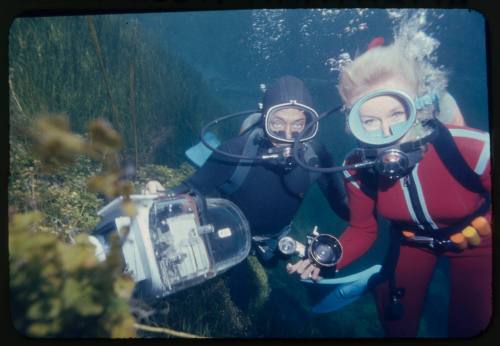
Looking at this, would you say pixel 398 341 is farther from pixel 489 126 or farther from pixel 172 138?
pixel 172 138

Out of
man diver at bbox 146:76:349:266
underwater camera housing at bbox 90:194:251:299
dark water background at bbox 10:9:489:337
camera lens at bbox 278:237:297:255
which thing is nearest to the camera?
underwater camera housing at bbox 90:194:251:299

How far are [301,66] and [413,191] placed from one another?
42.9 feet

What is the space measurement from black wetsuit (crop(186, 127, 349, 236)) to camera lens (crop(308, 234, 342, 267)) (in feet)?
2.41

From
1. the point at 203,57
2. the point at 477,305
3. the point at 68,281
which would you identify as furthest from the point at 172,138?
the point at 203,57

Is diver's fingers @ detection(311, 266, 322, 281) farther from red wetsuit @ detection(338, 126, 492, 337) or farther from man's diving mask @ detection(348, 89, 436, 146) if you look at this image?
man's diving mask @ detection(348, 89, 436, 146)

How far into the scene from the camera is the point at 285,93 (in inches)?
150

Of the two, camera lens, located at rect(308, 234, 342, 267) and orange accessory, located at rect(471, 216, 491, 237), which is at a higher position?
orange accessory, located at rect(471, 216, 491, 237)

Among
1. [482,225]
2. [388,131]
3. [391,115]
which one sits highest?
[391,115]

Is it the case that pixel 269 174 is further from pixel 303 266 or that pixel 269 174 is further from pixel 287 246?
pixel 303 266

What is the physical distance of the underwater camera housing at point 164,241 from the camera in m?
2.51

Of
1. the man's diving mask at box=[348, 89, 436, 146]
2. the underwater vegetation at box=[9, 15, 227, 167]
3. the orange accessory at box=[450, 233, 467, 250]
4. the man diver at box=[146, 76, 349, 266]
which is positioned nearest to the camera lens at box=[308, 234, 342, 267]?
the man diver at box=[146, 76, 349, 266]

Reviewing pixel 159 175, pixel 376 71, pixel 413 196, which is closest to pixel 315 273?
pixel 413 196

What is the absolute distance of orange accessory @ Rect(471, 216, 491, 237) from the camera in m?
3.02

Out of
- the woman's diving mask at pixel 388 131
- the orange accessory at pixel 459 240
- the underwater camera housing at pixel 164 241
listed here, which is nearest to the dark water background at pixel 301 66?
the underwater camera housing at pixel 164 241
